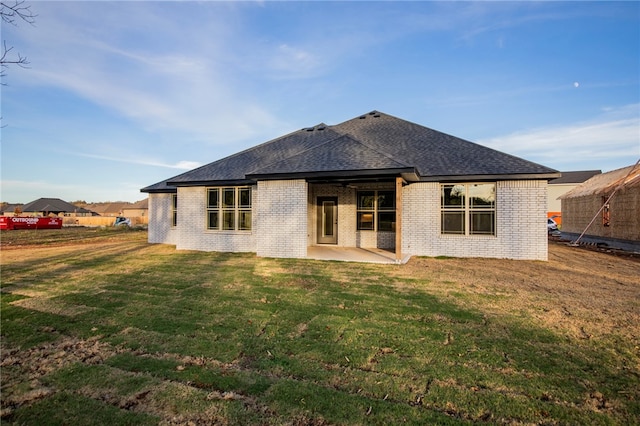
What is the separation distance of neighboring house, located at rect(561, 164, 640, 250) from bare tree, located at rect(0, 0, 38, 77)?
20956 millimetres

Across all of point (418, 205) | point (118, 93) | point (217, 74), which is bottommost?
point (418, 205)

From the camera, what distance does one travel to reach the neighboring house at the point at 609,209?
580 inches

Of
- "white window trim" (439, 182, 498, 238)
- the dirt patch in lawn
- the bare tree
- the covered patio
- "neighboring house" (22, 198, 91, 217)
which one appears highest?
the bare tree

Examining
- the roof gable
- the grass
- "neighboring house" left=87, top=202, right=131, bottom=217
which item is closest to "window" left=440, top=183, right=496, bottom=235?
the roof gable

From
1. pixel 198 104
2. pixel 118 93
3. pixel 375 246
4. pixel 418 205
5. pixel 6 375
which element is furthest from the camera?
pixel 198 104

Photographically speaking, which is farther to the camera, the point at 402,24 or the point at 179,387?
the point at 402,24

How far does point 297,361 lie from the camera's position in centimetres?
361

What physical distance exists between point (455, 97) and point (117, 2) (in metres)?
17.9

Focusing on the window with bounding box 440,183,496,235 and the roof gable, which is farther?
the window with bounding box 440,183,496,235

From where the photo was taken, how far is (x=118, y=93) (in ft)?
56.7

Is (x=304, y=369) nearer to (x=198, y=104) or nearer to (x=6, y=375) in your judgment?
(x=6, y=375)

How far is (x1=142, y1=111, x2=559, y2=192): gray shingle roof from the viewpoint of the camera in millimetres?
10848

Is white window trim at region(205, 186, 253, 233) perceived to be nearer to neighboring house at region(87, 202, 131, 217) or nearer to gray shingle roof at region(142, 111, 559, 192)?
gray shingle roof at region(142, 111, 559, 192)

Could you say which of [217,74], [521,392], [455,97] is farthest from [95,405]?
[455,97]
